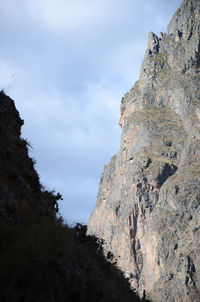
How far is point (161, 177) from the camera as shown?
98.4 metres

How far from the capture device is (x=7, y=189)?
788 cm

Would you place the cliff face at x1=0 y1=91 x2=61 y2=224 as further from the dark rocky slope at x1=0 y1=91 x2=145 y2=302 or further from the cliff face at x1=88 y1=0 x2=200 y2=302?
the cliff face at x1=88 y1=0 x2=200 y2=302

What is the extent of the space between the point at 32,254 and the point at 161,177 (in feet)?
309

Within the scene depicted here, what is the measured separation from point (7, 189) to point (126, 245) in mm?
92761

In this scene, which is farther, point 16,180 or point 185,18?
point 185,18

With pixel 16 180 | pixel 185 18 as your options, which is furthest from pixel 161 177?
pixel 16 180

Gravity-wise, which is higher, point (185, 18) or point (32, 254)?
point (185, 18)

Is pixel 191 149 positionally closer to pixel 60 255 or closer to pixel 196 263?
pixel 196 263

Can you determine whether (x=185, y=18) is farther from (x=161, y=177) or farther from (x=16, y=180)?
(x=16, y=180)

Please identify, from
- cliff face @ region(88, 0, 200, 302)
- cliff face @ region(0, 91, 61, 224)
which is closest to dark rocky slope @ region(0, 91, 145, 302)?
cliff face @ region(0, 91, 61, 224)

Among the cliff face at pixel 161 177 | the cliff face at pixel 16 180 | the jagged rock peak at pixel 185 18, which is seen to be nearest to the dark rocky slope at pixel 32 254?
the cliff face at pixel 16 180

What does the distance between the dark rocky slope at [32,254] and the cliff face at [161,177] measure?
65.7 metres

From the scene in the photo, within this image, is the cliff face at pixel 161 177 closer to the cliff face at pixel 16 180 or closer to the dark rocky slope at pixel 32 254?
the cliff face at pixel 16 180

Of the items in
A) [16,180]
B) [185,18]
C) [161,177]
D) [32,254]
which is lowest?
[32,254]
